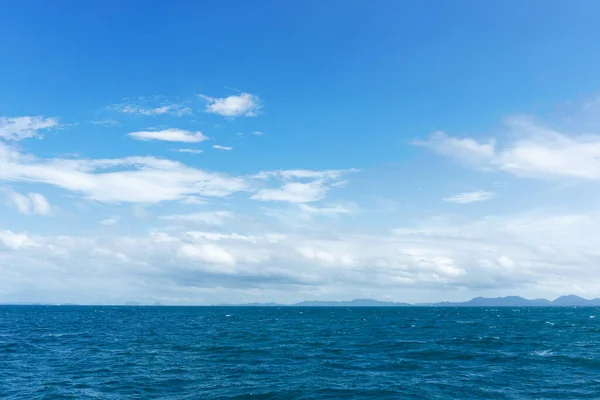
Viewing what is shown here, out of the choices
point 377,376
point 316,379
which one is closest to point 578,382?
point 377,376

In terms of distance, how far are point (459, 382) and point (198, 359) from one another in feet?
114

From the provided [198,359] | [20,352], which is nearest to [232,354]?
[198,359]

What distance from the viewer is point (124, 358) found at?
198ft

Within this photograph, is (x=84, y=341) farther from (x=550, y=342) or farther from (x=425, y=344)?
(x=550, y=342)

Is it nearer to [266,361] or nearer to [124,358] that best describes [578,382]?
[266,361]

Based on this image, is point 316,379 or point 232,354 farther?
point 232,354

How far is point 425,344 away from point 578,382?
31686 millimetres

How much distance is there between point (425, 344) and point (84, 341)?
2533 inches

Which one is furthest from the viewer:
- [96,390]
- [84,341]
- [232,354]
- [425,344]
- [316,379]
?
[84,341]

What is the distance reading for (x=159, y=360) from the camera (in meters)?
→ 58.3

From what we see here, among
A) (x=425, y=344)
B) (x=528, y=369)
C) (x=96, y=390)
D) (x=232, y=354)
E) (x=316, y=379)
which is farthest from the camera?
(x=425, y=344)

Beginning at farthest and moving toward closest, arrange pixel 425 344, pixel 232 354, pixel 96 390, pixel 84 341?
pixel 84 341, pixel 425 344, pixel 232 354, pixel 96 390

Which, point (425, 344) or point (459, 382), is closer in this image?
point (459, 382)

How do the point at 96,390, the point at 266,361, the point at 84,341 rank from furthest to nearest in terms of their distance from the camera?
the point at 84,341 → the point at 266,361 → the point at 96,390
